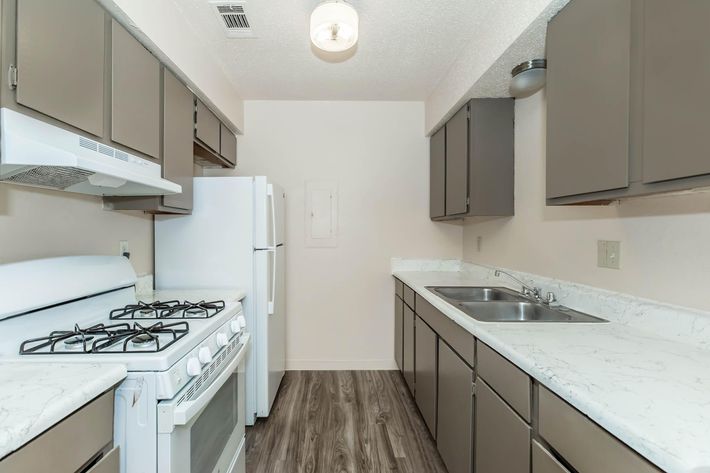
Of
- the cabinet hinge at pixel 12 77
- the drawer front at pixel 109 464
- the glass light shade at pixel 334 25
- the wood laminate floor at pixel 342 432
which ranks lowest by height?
the wood laminate floor at pixel 342 432

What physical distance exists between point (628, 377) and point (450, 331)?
2.73 ft

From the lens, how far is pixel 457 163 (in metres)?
2.54

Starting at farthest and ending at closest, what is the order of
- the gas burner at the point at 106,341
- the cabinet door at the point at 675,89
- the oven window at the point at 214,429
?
the oven window at the point at 214,429, the gas burner at the point at 106,341, the cabinet door at the point at 675,89

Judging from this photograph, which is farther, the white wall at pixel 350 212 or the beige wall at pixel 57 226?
the white wall at pixel 350 212

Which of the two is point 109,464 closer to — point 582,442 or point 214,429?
point 214,429

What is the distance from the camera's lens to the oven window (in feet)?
3.89

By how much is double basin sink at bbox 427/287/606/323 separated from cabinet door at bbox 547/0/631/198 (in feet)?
2.00

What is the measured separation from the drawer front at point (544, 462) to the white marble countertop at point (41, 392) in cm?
123

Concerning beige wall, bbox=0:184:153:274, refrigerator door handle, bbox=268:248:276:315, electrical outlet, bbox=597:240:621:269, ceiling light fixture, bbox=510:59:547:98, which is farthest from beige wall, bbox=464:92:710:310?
beige wall, bbox=0:184:153:274

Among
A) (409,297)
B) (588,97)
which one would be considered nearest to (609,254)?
(588,97)

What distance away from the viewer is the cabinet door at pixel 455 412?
1438 mm

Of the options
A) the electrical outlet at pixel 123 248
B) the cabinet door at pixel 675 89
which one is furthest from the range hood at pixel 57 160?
the cabinet door at pixel 675 89

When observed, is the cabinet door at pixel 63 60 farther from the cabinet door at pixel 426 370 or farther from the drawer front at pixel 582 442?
the cabinet door at pixel 426 370

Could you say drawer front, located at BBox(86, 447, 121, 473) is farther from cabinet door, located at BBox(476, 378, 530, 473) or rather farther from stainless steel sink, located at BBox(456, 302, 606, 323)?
stainless steel sink, located at BBox(456, 302, 606, 323)
